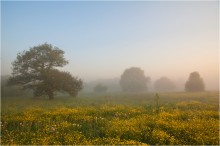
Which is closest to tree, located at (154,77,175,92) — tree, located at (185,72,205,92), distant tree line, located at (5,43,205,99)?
tree, located at (185,72,205,92)

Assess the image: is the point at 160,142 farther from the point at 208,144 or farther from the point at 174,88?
the point at 174,88

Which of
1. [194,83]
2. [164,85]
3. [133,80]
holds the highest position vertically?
[133,80]

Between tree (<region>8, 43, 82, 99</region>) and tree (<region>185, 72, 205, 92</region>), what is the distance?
46008 millimetres

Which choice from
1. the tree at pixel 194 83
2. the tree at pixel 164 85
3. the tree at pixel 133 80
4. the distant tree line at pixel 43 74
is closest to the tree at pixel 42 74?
the distant tree line at pixel 43 74

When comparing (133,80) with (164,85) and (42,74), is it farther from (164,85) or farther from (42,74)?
(42,74)

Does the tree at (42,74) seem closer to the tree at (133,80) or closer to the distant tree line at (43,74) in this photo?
the distant tree line at (43,74)

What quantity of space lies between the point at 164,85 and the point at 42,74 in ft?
295

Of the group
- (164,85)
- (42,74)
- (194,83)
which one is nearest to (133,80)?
(194,83)

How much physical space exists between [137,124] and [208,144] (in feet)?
16.8

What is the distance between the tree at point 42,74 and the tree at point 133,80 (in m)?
53.8

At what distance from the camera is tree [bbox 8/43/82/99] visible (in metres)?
40.7

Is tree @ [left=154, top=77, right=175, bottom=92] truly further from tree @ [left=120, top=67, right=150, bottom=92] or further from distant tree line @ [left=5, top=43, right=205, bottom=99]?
distant tree line @ [left=5, top=43, right=205, bottom=99]

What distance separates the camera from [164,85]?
122 metres

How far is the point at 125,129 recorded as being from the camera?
1575 cm
